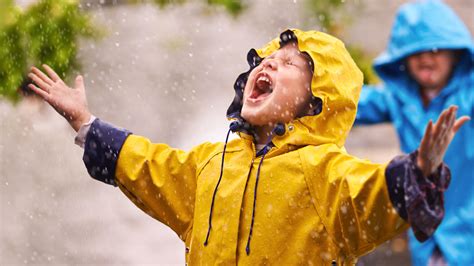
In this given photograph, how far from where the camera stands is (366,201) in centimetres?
276

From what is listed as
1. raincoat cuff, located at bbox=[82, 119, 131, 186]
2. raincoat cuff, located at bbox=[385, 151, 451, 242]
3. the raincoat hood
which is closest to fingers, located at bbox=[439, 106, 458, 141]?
raincoat cuff, located at bbox=[385, 151, 451, 242]

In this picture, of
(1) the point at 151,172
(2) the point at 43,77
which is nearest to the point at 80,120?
(2) the point at 43,77

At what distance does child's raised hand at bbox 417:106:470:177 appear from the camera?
2535 millimetres

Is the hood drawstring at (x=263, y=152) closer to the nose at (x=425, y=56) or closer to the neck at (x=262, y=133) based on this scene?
the neck at (x=262, y=133)

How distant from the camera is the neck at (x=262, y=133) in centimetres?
318

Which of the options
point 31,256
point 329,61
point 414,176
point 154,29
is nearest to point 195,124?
point 154,29

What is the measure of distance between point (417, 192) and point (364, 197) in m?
0.20

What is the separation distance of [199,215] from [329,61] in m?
0.63

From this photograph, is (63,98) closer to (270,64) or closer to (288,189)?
(270,64)

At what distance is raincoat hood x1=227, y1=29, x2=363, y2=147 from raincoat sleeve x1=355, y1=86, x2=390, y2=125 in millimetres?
3029

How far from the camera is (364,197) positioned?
2764 millimetres

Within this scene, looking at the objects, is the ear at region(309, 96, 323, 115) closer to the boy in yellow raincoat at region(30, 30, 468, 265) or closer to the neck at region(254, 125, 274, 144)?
the boy in yellow raincoat at region(30, 30, 468, 265)

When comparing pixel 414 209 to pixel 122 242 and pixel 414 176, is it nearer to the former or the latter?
pixel 414 176

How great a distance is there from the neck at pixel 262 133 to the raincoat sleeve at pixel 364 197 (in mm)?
214
